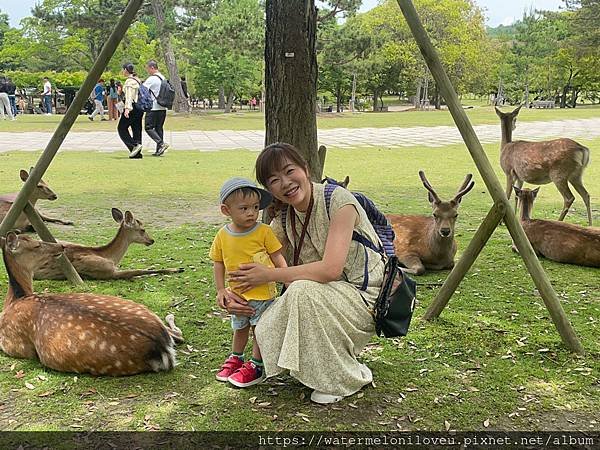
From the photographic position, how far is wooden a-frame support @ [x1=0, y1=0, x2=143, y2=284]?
397 centimetres

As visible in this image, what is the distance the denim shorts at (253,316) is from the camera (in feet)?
9.87

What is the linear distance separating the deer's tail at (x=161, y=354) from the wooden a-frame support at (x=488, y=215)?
1.66m

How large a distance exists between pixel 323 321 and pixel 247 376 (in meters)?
0.55

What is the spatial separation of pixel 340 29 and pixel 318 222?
27.9m

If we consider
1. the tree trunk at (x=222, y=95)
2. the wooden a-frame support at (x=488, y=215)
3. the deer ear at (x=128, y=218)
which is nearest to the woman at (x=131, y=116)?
the deer ear at (x=128, y=218)

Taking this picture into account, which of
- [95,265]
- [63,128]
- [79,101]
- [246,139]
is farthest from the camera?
[246,139]

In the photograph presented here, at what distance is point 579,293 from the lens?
457 centimetres

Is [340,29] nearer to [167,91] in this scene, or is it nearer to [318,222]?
[167,91]

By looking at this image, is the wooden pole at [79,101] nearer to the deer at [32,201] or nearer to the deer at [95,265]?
the deer at [95,265]

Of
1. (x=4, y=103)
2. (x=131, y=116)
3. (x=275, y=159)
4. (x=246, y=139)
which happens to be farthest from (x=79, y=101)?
(x=4, y=103)

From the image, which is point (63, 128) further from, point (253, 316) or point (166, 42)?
point (166, 42)

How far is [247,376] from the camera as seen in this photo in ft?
10.1

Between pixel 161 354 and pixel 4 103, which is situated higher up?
pixel 4 103

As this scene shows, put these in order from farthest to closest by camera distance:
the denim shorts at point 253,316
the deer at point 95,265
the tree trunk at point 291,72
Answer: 1. the deer at point 95,265
2. the tree trunk at point 291,72
3. the denim shorts at point 253,316
